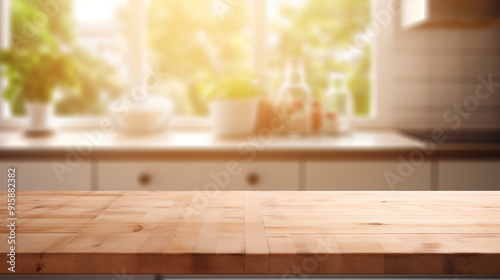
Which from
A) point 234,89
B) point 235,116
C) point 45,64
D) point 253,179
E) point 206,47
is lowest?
point 253,179

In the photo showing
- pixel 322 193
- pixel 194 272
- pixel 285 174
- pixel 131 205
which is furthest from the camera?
pixel 285 174

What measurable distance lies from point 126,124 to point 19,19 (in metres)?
0.87

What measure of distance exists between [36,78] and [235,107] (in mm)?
871

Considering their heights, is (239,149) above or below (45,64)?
below

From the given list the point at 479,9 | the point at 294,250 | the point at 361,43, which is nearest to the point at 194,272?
the point at 294,250

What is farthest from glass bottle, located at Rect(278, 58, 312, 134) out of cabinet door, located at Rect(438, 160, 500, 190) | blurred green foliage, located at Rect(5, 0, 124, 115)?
blurred green foliage, located at Rect(5, 0, 124, 115)

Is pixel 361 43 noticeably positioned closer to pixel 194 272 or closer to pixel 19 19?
pixel 19 19

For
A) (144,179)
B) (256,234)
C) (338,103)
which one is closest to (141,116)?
(144,179)

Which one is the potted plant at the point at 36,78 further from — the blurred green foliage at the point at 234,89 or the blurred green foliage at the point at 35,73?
the blurred green foliage at the point at 234,89

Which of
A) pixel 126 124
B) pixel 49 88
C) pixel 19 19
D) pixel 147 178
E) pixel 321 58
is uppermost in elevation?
pixel 19 19

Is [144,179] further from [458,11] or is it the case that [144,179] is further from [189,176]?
[458,11]

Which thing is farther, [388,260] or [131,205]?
[131,205]

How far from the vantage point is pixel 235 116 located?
7.08 ft

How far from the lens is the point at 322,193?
1000 millimetres
